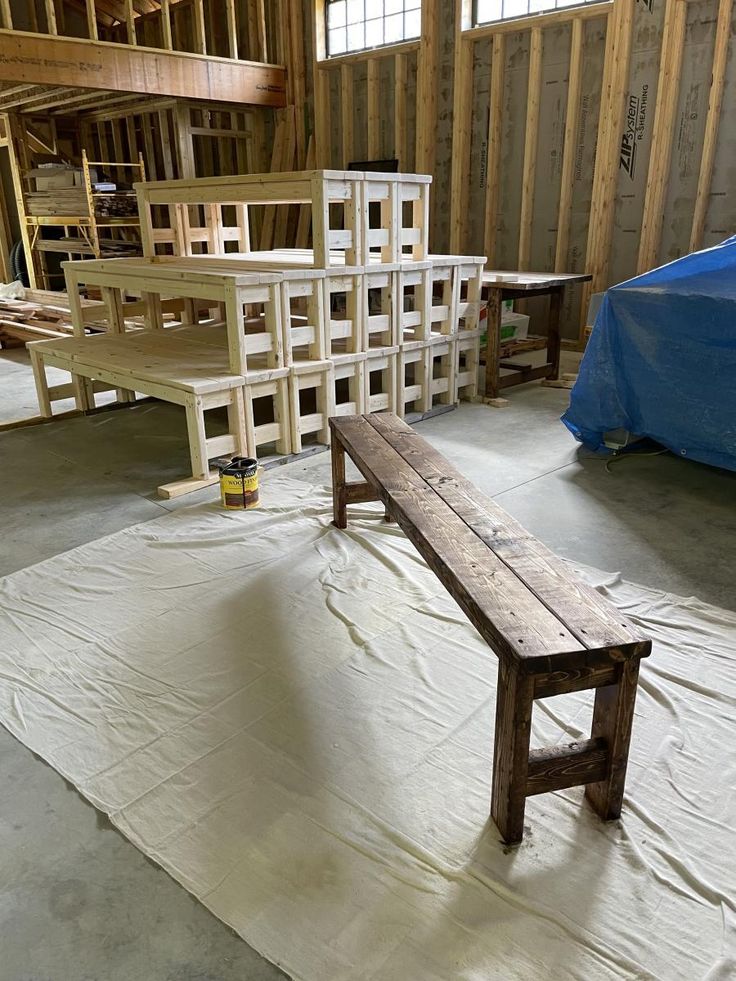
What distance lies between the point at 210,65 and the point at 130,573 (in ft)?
22.3

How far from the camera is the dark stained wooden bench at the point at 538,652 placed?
5.48ft

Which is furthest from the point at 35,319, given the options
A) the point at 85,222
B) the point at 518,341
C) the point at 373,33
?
the point at 518,341

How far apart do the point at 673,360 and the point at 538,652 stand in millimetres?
2925

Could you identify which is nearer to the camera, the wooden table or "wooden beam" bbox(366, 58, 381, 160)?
the wooden table

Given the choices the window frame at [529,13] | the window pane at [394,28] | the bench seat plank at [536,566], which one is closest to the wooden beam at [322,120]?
the window pane at [394,28]

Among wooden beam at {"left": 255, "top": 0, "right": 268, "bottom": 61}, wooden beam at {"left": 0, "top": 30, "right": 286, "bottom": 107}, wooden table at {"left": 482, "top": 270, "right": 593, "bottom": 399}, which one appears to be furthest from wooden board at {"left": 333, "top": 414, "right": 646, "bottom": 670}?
wooden beam at {"left": 255, "top": 0, "right": 268, "bottom": 61}

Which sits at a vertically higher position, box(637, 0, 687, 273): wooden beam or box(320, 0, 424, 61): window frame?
box(320, 0, 424, 61): window frame

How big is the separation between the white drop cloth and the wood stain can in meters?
0.54

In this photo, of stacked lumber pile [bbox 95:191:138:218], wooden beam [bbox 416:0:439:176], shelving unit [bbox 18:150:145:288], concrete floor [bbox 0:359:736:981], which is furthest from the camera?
stacked lumber pile [bbox 95:191:138:218]

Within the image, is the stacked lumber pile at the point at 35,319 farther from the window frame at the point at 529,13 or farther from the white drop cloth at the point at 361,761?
the white drop cloth at the point at 361,761

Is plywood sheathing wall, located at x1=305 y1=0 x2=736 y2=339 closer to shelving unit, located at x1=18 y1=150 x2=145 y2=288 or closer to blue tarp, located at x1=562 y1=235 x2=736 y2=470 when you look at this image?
blue tarp, located at x1=562 y1=235 x2=736 y2=470

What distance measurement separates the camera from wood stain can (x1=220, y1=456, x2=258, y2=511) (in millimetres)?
3754

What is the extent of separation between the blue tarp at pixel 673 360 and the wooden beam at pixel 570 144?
2753 millimetres

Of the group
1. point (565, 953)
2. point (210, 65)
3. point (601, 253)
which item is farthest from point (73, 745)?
point (210, 65)
